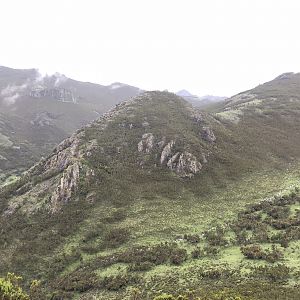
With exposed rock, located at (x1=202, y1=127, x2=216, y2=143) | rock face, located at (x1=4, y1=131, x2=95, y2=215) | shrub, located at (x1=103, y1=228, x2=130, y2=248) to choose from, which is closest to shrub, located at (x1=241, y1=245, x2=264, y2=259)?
shrub, located at (x1=103, y1=228, x2=130, y2=248)

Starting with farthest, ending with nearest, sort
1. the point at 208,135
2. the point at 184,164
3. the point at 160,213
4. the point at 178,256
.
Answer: the point at 208,135, the point at 184,164, the point at 160,213, the point at 178,256

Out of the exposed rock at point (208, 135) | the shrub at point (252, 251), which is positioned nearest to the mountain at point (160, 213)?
the shrub at point (252, 251)

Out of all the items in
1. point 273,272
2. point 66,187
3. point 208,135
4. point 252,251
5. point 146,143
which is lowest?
point 252,251

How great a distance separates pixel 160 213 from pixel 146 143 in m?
21.1

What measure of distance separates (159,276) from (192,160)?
30.2 metres

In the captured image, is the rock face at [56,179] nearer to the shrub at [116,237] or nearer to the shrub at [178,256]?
the shrub at [116,237]

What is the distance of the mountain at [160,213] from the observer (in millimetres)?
36438

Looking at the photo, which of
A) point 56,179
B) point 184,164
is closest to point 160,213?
point 184,164

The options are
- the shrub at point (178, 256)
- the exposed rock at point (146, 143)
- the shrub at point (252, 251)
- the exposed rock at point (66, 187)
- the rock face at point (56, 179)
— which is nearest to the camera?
the shrub at point (252, 251)

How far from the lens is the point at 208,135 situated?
75938 mm

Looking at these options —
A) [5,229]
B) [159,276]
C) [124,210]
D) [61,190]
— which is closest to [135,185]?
[124,210]

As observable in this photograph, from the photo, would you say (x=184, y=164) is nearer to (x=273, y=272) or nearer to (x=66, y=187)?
(x=66, y=187)

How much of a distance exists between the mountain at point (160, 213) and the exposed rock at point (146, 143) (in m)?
0.31

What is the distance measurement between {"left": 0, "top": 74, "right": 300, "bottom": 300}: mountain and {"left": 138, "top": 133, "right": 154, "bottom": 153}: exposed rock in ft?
1.02
